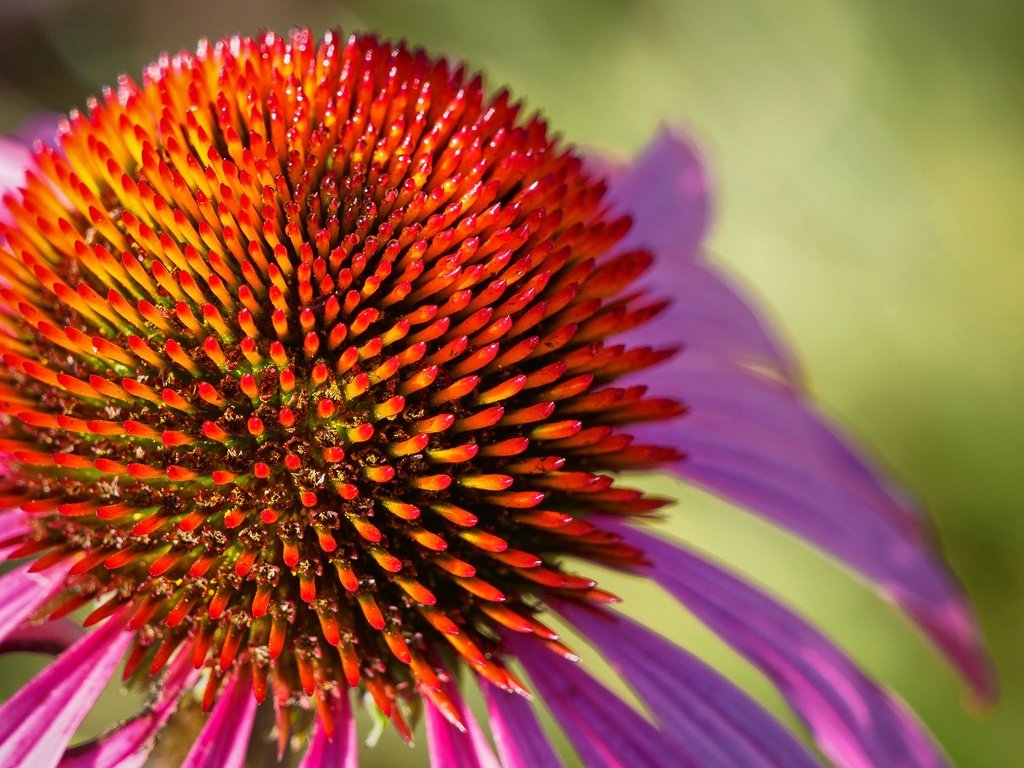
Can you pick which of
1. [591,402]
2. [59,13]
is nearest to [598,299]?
[591,402]

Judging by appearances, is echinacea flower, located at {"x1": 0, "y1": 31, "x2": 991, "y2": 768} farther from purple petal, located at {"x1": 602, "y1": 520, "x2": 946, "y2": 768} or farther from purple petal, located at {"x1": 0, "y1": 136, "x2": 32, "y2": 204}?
purple petal, located at {"x1": 0, "y1": 136, "x2": 32, "y2": 204}

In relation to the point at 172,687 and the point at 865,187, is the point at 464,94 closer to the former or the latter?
the point at 172,687

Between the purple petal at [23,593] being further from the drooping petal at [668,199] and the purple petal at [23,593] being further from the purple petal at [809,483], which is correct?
the drooping petal at [668,199]

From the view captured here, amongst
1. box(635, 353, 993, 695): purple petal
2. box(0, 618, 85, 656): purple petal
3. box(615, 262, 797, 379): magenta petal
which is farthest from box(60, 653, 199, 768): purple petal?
box(615, 262, 797, 379): magenta petal

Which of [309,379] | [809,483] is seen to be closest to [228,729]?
[309,379]

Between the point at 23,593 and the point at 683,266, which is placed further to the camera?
the point at 683,266

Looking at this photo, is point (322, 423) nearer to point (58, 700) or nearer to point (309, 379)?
point (309, 379)
